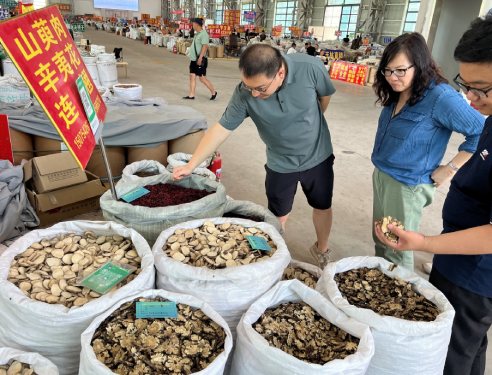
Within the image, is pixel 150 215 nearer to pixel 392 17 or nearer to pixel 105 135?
pixel 105 135

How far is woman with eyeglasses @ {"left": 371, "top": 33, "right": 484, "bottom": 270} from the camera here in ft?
4.90

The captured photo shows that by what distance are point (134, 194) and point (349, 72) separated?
30.0 ft

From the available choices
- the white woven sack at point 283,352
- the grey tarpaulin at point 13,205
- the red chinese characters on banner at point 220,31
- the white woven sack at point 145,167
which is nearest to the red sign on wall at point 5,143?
the grey tarpaulin at point 13,205

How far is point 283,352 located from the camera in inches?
37.8

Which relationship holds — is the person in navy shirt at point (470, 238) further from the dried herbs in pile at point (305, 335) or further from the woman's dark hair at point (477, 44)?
the dried herbs in pile at point (305, 335)

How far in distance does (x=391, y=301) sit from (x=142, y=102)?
3.17 m

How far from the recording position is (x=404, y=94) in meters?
1.62

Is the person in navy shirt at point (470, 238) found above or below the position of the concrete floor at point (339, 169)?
above

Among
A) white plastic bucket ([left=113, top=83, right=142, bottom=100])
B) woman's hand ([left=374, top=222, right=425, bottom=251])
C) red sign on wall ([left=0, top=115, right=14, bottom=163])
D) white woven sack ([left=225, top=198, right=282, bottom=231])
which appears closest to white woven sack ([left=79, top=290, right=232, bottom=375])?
woman's hand ([left=374, top=222, right=425, bottom=251])

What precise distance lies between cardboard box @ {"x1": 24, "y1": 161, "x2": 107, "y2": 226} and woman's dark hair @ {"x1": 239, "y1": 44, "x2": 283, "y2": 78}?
1.68 meters

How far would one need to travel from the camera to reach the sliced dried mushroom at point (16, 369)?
992 millimetres

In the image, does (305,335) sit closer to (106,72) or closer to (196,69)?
(196,69)

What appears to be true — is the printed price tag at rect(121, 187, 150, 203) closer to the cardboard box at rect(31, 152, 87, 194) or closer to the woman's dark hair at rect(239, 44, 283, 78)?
the woman's dark hair at rect(239, 44, 283, 78)

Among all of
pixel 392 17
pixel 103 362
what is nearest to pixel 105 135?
pixel 103 362
